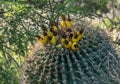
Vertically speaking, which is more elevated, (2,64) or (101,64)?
(101,64)

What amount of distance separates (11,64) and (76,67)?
2.48m

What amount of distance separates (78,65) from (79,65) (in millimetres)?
17

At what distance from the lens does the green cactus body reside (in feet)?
15.8

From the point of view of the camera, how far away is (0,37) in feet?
20.9

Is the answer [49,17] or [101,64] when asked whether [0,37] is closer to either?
[49,17]

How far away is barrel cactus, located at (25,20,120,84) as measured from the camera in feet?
15.8

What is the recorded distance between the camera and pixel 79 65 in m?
4.80

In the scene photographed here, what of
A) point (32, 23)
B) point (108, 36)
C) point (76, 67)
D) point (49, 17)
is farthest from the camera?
point (32, 23)

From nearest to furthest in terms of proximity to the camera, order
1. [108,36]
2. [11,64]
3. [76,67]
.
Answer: [76,67] → [108,36] → [11,64]

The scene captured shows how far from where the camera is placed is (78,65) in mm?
4789

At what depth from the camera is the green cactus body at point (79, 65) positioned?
481 centimetres

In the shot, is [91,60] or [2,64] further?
[2,64]

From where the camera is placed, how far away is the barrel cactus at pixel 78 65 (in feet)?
15.8

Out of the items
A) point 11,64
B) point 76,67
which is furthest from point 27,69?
point 11,64
